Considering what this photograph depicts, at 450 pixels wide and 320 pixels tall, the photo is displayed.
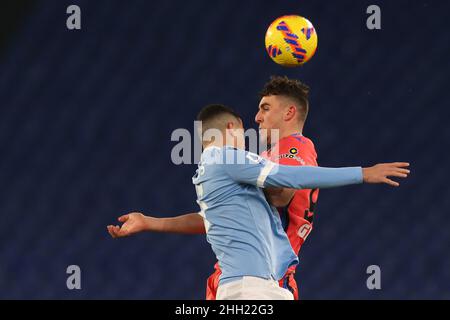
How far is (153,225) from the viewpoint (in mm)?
3326

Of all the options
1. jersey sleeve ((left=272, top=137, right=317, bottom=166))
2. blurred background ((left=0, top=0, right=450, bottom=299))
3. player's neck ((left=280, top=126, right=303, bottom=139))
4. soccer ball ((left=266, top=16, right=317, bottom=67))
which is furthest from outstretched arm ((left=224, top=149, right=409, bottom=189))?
blurred background ((left=0, top=0, right=450, bottom=299))

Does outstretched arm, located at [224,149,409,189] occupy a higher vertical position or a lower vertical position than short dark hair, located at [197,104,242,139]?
lower

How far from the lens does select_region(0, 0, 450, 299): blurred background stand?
565 cm

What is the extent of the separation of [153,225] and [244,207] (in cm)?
42

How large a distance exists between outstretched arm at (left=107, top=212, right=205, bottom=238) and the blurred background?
2104mm

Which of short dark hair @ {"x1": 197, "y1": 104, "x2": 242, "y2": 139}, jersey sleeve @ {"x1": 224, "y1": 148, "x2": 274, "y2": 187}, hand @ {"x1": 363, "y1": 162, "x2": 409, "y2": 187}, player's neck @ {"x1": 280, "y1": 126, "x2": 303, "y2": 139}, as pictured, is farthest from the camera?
player's neck @ {"x1": 280, "y1": 126, "x2": 303, "y2": 139}

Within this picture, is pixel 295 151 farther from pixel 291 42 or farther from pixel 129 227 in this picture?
pixel 129 227

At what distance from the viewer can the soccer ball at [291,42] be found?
12.4 ft

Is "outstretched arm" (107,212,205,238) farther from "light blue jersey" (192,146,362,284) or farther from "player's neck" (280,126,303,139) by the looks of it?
"player's neck" (280,126,303,139)

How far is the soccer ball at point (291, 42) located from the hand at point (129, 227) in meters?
0.98

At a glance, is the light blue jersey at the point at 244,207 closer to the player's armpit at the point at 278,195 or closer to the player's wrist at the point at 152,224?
the player's armpit at the point at 278,195

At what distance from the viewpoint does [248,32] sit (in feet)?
18.8

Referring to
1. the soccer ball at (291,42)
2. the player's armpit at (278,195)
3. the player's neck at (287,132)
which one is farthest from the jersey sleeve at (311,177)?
the soccer ball at (291,42)
